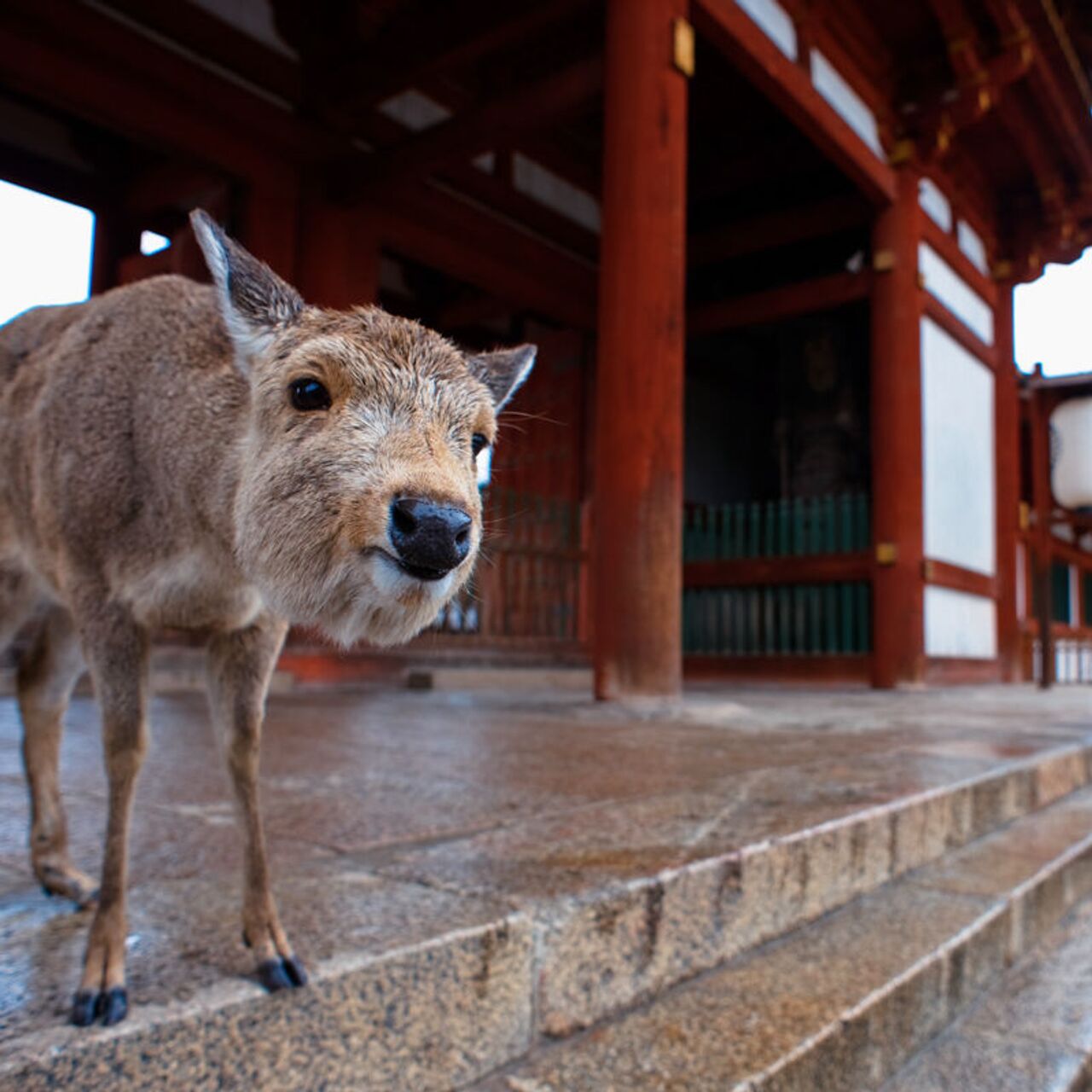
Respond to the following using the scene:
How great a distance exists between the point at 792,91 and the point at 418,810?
219 inches

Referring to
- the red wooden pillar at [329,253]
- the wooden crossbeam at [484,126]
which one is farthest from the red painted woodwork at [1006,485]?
the red wooden pillar at [329,253]

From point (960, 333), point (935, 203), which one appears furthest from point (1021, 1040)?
point (935, 203)

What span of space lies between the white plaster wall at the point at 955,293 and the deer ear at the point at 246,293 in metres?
7.75

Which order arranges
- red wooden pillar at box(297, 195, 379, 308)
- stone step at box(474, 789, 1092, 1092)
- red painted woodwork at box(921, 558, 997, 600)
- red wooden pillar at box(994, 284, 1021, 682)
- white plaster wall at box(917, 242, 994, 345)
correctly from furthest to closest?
1. red wooden pillar at box(994, 284, 1021, 682)
2. white plaster wall at box(917, 242, 994, 345)
3. red painted woodwork at box(921, 558, 997, 600)
4. red wooden pillar at box(297, 195, 379, 308)
5. stone step at box(474, 789, 1092, 1092)

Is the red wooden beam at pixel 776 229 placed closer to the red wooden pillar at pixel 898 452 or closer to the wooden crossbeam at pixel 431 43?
the red wooden pillar at pixel 898 452

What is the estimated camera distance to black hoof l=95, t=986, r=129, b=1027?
1.09m

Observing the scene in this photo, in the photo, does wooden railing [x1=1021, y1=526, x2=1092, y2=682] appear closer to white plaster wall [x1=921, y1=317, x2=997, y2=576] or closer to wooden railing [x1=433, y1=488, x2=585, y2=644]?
white plaster wall [x1=921, y1=317, x2=997, y2=576]

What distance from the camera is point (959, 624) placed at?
8.98 metres

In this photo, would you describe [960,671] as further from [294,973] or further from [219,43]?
[294,973]

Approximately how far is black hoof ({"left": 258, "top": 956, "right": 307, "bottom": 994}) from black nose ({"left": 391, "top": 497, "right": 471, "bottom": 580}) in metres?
0.55

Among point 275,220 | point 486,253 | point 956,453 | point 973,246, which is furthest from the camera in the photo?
point 973,246

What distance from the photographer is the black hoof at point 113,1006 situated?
109 cm

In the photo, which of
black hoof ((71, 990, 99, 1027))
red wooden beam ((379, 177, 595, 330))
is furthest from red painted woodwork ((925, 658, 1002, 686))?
black hoof ((71, 990, 99, 1027))

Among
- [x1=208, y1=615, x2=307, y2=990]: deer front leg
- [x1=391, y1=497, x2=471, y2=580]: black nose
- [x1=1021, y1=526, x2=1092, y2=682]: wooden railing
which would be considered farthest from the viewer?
[x1=1021, y1=526, x2=1092, y2=682]: wooden railing
